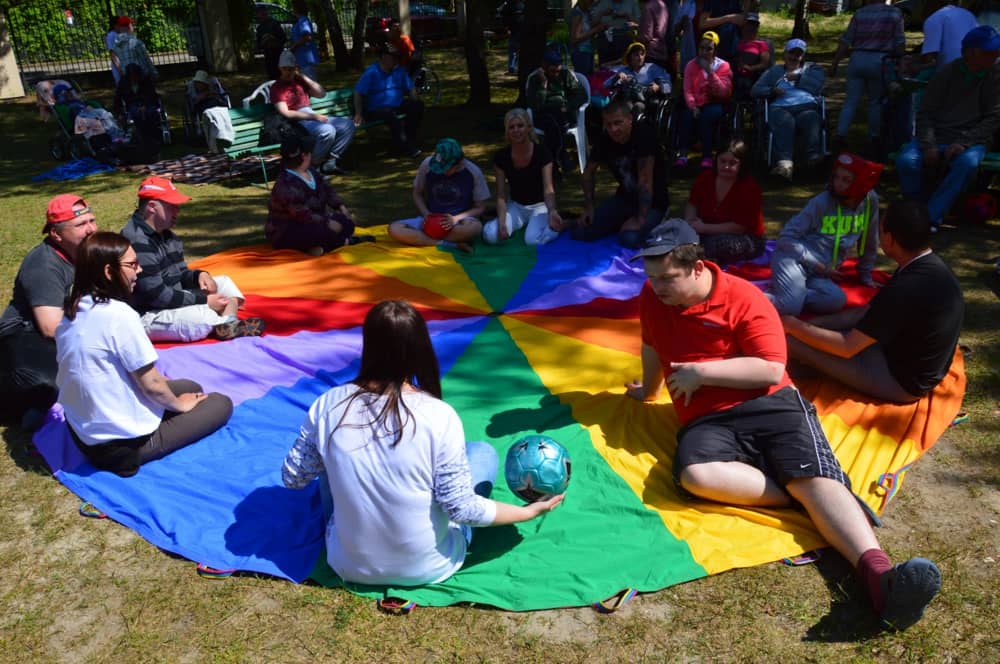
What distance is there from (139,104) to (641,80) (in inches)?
296

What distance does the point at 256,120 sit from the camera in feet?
35.1

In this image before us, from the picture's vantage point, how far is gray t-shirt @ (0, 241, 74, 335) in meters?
4.67

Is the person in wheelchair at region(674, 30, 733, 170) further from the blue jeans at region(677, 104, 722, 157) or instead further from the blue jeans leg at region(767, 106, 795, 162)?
the blue jeans leg at region(767, 106, 795, 162)

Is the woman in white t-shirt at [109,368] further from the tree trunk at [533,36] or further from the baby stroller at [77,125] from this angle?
the baby stroller at [77,125]

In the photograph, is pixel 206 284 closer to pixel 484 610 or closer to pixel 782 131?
pixel 484 610

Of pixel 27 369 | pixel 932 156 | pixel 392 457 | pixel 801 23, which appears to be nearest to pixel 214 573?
pixel 392 457

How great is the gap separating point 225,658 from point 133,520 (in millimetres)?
1138

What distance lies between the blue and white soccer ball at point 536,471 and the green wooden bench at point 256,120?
7.25 m

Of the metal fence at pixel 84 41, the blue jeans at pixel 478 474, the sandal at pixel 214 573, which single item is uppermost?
the metal fence at pixel 84 41

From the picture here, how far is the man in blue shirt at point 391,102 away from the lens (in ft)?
36.9

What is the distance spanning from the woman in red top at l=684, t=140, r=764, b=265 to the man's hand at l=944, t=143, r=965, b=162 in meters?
2.33

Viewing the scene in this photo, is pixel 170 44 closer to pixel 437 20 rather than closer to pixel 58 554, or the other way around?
pixel 437 20

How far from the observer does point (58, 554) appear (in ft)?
12.7

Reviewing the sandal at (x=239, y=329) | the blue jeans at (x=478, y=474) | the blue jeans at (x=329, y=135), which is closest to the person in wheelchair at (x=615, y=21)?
the blue jeans at (x=329, y=135)
